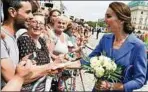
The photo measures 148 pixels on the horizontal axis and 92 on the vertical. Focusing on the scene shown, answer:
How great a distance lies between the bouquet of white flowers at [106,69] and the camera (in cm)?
281

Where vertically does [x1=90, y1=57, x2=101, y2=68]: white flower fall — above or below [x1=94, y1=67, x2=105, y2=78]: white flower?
above

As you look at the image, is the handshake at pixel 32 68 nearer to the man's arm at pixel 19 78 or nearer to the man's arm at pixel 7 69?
the man's arm at pixel 19 78

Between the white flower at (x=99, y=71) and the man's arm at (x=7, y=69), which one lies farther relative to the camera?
the white flower at (x=99, y=71)

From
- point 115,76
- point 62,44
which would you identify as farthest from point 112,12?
point 62,44

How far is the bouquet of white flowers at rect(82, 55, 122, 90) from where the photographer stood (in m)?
2.81

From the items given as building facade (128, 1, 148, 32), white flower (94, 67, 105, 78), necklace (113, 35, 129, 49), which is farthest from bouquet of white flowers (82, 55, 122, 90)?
building facade (128, 1, 148, 32)

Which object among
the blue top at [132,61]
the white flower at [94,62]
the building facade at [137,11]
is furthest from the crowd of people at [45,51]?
the building facade at [137,11]

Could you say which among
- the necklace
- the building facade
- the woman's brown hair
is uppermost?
the woman's brown hair

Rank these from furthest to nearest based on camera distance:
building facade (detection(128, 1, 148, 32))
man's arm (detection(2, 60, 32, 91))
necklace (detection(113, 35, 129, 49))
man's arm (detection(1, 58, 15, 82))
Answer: building facade (detection(128, 1, 148, 32))
necklace (detection(113, 35, 129, 49))
man's arm (detection(1, 58, 15, 82))
man's arm (detection(2, 60, 32, 91))

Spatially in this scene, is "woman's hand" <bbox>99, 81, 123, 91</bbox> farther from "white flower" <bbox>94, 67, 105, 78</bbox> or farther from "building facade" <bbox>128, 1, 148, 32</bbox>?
"building facade" <bbox>128, 1, 148, 32</bbox>

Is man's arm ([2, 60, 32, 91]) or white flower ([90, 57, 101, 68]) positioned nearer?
man's arm ([2, 60, 32, 91])

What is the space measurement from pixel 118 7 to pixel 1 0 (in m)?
0.99

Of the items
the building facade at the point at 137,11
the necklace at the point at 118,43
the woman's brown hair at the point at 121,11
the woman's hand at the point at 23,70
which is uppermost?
the woman's brown hair at the point at 121,11

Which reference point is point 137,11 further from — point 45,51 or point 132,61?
point 132,61
